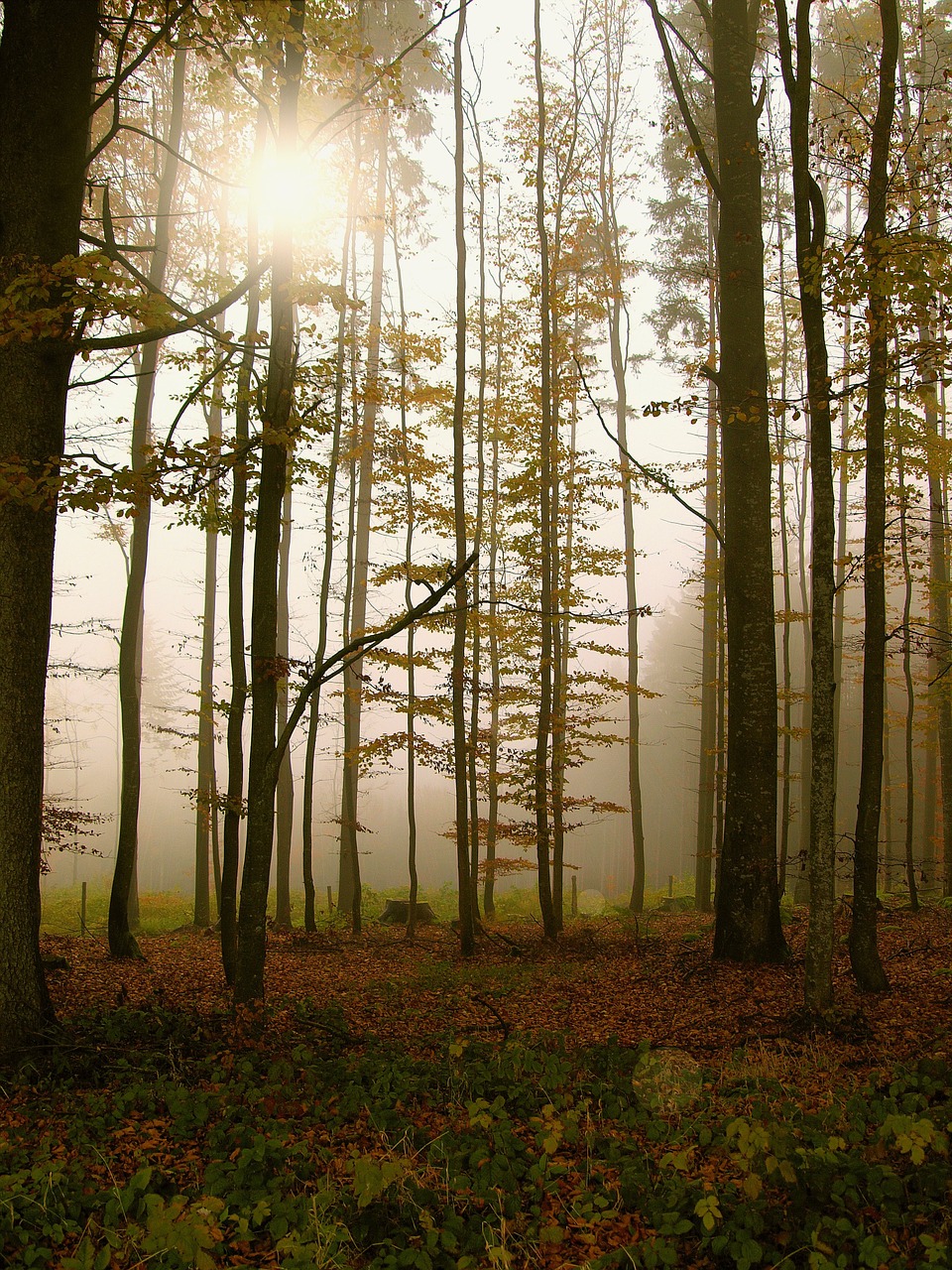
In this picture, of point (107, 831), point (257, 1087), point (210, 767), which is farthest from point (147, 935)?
point (107, 831)

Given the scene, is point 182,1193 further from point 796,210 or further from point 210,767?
point 210,767

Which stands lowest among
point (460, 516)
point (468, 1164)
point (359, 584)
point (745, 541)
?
point (468, 1164)

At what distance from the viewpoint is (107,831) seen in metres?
48.2

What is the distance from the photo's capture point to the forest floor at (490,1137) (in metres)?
2.60

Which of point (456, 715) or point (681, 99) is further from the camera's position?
point (456, 715)

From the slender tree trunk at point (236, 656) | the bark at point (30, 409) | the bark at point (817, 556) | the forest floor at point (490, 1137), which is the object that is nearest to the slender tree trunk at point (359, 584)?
the slender tree trunk at point (236, 656)

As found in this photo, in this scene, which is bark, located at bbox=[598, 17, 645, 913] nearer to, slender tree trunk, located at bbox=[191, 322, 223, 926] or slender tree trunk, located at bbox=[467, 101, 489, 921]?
slender tree trunk, located at bbox=[467, 101, 489, 921]

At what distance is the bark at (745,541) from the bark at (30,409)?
5260 mm

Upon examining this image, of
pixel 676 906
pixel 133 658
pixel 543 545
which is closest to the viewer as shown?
pixel 133 658

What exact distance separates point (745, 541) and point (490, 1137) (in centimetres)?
571

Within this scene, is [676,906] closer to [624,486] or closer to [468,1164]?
[624,486]

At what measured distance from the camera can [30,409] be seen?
4.82 metres

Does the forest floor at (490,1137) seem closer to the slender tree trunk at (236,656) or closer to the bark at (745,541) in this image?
the bark at (745,541)

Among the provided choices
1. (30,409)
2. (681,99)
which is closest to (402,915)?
(30,409)
